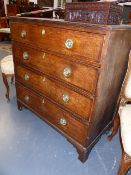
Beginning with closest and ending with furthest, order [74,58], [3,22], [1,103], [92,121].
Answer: [74,58], [92,121], [1,103], [3,22]

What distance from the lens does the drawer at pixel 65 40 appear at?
3.14 feet

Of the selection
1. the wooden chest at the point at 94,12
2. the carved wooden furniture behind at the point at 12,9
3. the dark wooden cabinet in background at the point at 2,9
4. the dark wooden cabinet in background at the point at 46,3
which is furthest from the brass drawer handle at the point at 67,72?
the dark wooden cabinet in background at the point at 2,9

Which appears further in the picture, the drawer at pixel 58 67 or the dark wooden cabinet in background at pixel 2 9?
the dark wooden cabinet in background at pixel 2 9

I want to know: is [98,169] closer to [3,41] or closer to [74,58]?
[74,58]

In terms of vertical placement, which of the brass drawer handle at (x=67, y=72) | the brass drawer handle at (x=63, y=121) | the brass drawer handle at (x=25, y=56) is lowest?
the brass drawer handle at (x=63, y=121)

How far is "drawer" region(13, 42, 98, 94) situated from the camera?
107 centimetres

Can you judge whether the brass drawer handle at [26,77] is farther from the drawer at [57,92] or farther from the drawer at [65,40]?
the drawer at [65,40]

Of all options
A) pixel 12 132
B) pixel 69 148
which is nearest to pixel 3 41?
pixel 12 132

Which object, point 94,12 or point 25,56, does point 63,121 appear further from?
point 94,12

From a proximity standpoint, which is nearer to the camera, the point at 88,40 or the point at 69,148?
the point at 88,40

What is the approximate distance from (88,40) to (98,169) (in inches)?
44.8

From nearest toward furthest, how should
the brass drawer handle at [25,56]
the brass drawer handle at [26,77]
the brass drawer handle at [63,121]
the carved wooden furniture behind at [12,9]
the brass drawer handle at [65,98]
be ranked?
the brass drawer handle at [65,98], the brass drawer handle at [63,121], the brass drawer handle at [25,56], the brass drawer handle at [26,77], the carved wooden furniture behind at [12,9]

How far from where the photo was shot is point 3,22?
5602mm

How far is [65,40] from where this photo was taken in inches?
Result: 43.1
